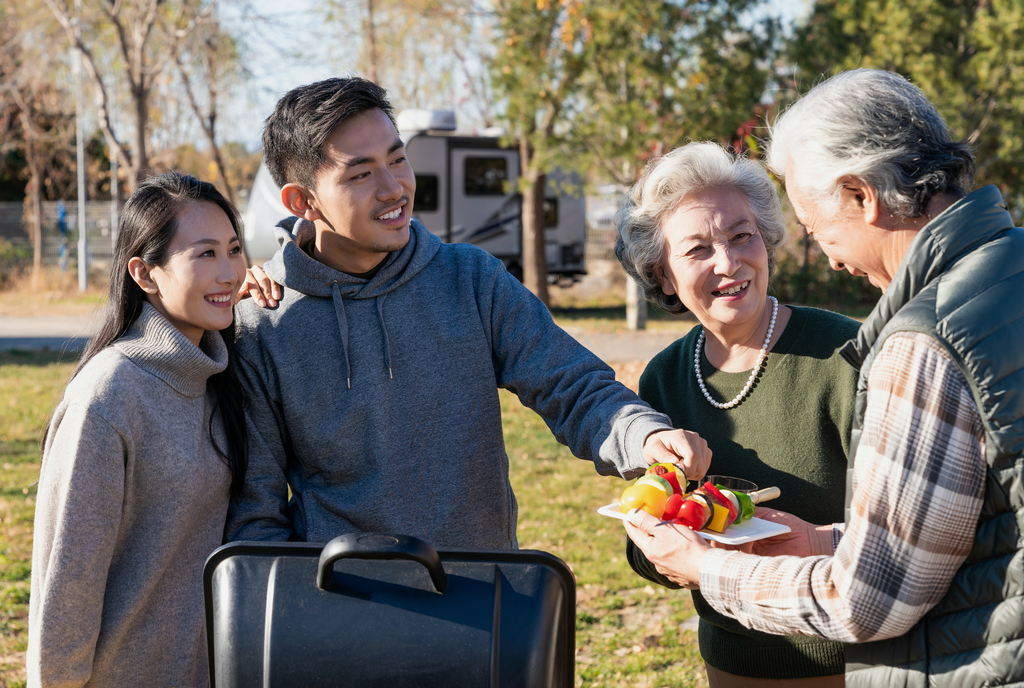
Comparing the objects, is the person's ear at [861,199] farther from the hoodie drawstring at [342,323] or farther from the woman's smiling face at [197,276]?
the woman's smiling face at [197,276]

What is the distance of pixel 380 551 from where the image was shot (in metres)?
1.42

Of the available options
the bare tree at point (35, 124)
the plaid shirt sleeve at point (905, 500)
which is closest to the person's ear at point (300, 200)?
the plaid shirt sleeve at point (905, 500)

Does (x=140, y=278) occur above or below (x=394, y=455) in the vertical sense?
above

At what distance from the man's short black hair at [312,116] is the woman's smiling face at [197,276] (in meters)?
0.22

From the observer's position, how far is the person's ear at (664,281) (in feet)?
8.33

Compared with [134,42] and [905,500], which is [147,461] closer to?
[905,500]

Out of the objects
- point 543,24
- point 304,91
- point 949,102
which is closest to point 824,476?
point 304,91

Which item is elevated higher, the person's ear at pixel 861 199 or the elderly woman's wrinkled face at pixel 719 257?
the person's ear at pixel 861 199

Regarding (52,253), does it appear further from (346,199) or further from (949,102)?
(346,199)

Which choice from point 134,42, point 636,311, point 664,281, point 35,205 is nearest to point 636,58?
point 636,311

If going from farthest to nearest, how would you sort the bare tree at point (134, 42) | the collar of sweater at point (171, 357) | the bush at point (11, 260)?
the bush at point (11, 260)
the bare tree at point (134, 42)
the collar of sweater at point (171, 357)

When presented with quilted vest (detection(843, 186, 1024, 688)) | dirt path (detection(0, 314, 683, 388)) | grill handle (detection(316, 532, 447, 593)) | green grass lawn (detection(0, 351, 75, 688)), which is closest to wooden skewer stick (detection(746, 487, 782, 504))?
quilted vest (detection(843, 186, 1024, 688))

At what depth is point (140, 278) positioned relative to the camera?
88.3 inches

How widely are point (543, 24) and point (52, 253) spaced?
16795mm
